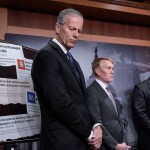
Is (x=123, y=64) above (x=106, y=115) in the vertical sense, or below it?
above

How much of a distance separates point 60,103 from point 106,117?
0.86m

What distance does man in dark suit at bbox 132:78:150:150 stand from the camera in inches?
115

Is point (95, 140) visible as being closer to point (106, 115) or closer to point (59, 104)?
point (59, 104)

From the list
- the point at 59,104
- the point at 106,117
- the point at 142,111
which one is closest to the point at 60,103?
the point at 59,104

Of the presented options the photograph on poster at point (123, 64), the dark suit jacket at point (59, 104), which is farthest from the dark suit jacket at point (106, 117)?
the photograph on poster at point (123, 64)

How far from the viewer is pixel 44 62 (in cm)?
151

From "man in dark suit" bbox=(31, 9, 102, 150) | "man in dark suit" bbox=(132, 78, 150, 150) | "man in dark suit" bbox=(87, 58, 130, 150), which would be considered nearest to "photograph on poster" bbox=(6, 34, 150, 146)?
"man in dark suit" bbox=(132, 78, 150, 150)

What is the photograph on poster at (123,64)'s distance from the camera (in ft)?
10.1

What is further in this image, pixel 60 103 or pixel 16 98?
pixel 16 98

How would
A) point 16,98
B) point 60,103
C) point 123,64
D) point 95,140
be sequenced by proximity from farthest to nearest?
point 123,64, point 16,98, point 95,140, point 60,103

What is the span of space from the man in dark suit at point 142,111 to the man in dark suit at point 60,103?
1.42m

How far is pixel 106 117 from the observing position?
2225 millimetres

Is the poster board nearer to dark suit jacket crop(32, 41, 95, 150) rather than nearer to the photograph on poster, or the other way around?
dark suit jacket crop(32, 41, 95, 150)

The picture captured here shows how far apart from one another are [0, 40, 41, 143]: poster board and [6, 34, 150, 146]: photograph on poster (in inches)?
38.1
